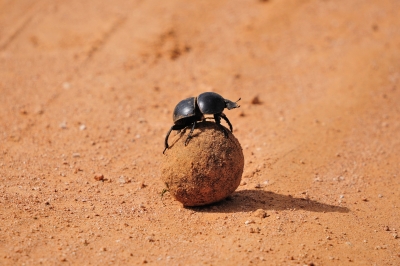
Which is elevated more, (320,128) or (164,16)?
(164,16)

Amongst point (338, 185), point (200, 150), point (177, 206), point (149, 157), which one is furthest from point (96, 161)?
point (338, 185)

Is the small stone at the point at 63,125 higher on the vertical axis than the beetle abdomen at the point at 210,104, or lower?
lower

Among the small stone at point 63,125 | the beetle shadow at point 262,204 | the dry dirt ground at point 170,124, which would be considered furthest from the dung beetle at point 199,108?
the small stone at point 63,125

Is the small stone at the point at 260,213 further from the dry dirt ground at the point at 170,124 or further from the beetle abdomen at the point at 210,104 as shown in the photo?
the beetle abdomen at the point at 210,104

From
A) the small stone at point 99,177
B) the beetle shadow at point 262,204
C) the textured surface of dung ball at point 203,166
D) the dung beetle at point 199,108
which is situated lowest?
the beetle shadow at point 262,204

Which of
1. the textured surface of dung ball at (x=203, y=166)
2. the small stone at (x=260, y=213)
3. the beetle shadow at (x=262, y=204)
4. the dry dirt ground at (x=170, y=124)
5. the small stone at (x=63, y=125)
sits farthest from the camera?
the small stone at (x=63, y=125)

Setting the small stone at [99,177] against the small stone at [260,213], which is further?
the small stone at [99,177]

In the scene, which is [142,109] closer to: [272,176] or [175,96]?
[175,96]
